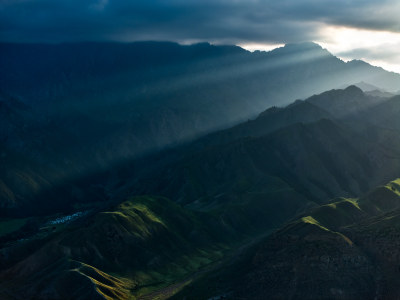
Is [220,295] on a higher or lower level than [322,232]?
lower

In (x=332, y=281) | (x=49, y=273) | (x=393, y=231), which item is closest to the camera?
(x=332, y=281)

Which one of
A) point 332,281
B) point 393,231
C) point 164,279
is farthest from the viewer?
point 164,279

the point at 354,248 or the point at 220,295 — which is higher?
the point at 354,248

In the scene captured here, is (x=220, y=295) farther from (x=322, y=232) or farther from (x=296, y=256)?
(x=322, y=232)

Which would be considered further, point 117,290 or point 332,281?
point 117,290

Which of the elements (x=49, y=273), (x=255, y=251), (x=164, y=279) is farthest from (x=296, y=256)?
(x=49, y=273)

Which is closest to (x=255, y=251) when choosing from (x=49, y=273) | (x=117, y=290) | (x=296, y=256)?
(x=296, y=256)

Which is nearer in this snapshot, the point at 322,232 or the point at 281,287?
the point at 281,287

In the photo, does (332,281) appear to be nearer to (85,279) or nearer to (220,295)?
(220,295)

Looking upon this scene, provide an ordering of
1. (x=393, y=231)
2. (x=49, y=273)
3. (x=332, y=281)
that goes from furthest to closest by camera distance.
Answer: (x=49, y=273) → (x=393, y=231) → (x=332, y=281)
